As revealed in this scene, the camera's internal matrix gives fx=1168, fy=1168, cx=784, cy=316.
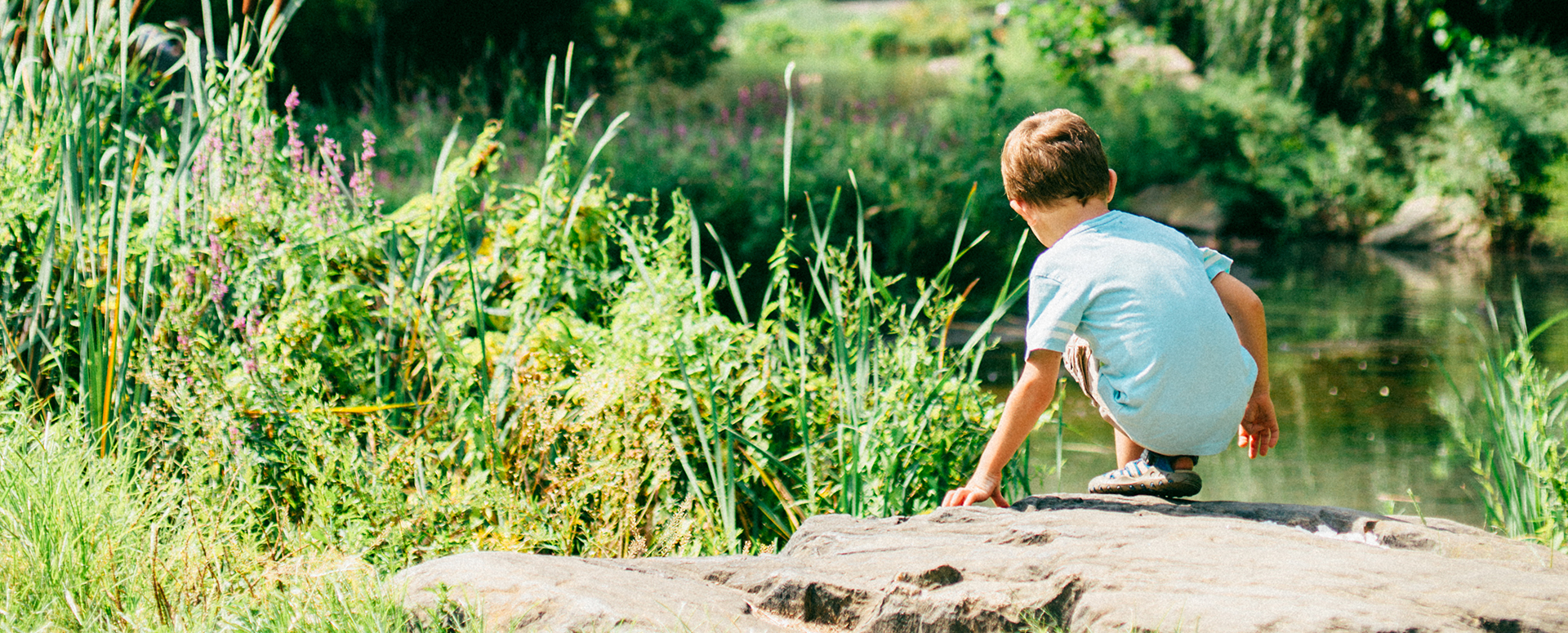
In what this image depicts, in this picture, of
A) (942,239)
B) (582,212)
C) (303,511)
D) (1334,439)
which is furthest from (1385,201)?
(303,511)

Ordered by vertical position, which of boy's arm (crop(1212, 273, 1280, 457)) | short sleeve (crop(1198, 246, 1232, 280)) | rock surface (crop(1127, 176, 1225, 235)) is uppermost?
short sleeve (crop(1198, 246, 1232, 280))

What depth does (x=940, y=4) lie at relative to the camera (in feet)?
98.5

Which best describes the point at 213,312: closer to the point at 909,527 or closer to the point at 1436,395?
the point at 909,527

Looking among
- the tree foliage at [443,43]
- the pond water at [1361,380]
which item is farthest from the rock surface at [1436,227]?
the tree foliage at [443,43]

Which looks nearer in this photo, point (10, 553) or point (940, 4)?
point (10, 553)

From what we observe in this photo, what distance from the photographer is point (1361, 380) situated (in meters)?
6.16

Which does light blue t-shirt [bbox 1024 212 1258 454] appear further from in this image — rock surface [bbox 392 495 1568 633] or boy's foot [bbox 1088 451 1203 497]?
rock surface [bbox 392 495 1568 633]

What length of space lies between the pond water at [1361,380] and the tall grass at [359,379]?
0.70 metres

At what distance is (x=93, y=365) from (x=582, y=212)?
53.9 inches

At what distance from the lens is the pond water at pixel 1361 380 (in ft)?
14.1

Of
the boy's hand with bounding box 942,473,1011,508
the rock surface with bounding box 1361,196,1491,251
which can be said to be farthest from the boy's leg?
the rock surface with bounding box 1361,196,1491,251

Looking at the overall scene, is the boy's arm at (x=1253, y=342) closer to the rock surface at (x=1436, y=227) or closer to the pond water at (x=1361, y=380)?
the pond water at (x=1361, y=380)

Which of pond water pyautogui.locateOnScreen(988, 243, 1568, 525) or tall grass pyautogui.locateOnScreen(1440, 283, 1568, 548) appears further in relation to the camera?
pond water pyautogui.locateOnScreen(988, 243, 1568, 525)

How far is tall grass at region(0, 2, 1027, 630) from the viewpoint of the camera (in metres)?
2.64
